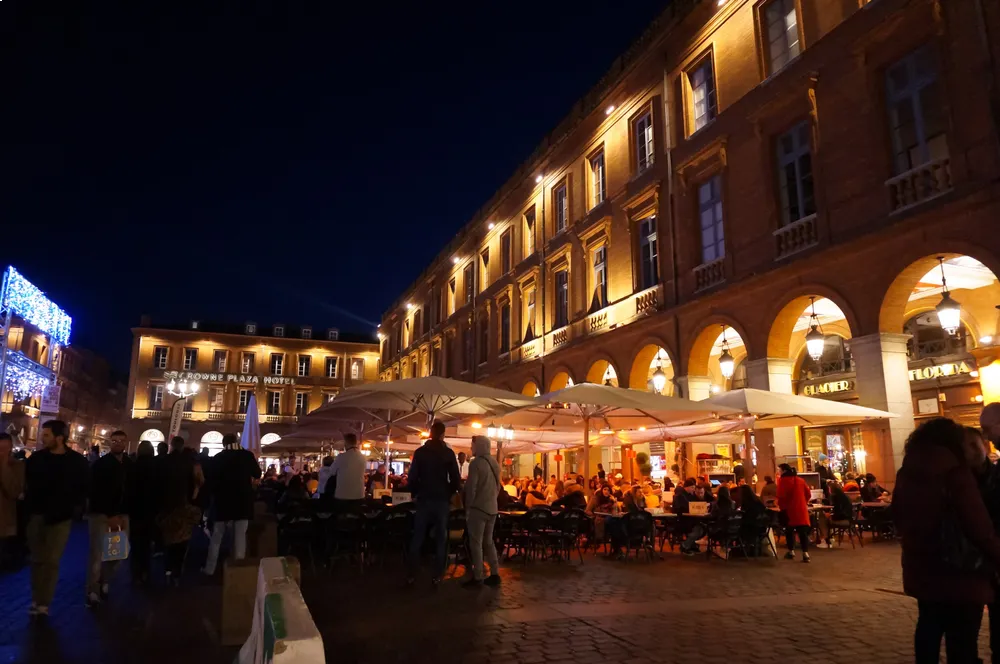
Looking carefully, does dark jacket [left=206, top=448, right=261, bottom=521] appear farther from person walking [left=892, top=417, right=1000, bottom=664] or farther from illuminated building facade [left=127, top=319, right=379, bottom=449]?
illuminated building facade [left=127, top=319, right=379, bottom=449]

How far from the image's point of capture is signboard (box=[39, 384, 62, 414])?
122 feet

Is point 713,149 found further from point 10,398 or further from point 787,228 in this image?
point 10,398

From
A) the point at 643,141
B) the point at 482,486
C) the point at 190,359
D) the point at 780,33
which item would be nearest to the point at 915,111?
the point at 780,33

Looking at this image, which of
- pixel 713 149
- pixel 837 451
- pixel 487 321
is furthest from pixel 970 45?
pixel 487 321

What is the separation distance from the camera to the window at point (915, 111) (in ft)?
40.7

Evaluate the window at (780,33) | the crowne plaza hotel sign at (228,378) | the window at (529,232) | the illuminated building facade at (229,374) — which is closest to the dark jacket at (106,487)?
the window at (780,33)

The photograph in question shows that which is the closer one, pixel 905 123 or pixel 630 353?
pixel 905 123

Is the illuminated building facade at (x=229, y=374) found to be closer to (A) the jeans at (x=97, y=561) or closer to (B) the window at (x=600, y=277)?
(B) the window at (x=600, y=277)

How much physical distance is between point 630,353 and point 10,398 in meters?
36.7

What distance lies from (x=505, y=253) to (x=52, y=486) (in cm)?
2475

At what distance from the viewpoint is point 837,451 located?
19.0m

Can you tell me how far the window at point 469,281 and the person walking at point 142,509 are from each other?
82.9 ft

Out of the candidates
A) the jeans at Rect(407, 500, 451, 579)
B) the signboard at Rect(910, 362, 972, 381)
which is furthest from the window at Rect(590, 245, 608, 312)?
the jeans at Rect(407, 500, 451, 579)

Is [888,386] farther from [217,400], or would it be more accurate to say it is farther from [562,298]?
[217,400]
